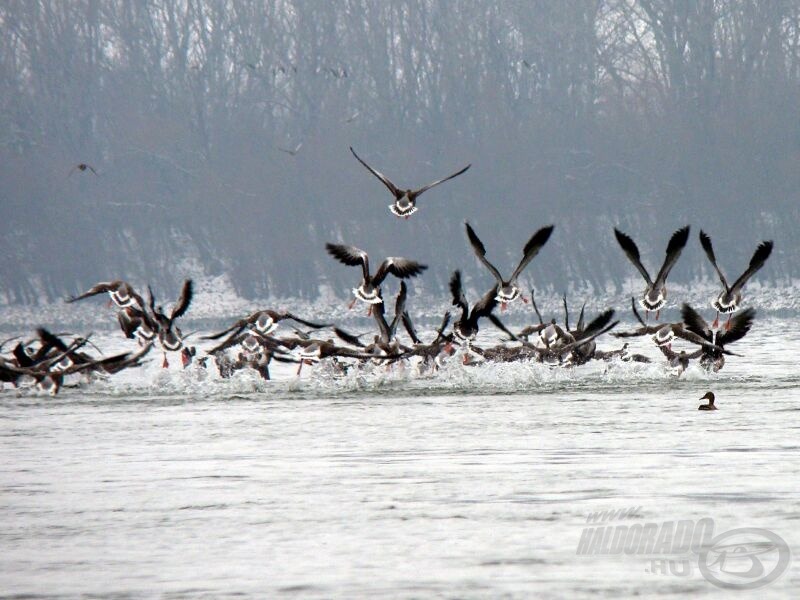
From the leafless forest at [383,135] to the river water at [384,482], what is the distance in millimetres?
38498

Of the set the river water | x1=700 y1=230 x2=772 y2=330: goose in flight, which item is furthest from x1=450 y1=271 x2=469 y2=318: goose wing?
x1=700 y1=230 x2=772 y2=330: goose in flight

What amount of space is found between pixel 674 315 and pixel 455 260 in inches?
695

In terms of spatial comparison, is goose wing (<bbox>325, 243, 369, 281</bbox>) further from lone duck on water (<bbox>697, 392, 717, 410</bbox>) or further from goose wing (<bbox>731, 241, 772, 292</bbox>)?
goose wing (<bbox>731, 241, 772, 292</bbox>)

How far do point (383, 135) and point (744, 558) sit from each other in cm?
6278

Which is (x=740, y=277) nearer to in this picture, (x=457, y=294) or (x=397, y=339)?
(x=457, y=294)

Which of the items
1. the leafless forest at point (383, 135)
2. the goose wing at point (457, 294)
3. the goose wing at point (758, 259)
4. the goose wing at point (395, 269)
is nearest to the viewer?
the goose wing at point (758, 259)

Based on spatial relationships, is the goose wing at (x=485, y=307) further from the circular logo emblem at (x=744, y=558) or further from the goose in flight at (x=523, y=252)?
the circular logo emblem at (x=744, y=558)

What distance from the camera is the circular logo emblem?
838 cm

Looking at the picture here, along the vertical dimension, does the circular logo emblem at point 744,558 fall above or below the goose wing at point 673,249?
below

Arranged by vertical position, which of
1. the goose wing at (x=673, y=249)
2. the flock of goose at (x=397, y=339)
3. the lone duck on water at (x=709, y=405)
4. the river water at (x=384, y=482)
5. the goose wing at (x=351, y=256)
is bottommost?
the lone duck on water at (x=709, y=405)

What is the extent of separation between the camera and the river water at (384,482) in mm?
8820

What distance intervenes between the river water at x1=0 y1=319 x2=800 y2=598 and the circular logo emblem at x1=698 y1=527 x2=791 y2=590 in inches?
3.7

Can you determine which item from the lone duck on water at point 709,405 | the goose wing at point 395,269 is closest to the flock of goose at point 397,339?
the goose wing at point 395,269

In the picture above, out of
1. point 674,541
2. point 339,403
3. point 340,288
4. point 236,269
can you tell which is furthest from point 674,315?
point 674,541
